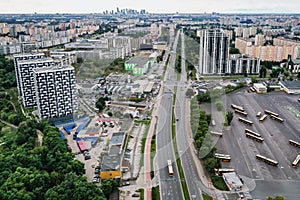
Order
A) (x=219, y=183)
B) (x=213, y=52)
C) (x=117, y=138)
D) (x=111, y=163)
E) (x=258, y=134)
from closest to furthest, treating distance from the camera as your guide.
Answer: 1. (x=219, y=183)
2. (x=111, y=163)
3. (x=117, y=138)
4. (x=258, y=134)
5. (x=213, y=52)

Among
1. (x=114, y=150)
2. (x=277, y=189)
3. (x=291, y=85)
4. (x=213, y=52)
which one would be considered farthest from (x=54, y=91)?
(x=291, y=85)

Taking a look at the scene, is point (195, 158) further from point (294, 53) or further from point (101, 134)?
point (294, 53)

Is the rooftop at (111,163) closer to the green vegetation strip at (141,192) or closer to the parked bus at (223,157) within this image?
the green vegetation strip at (141,192)

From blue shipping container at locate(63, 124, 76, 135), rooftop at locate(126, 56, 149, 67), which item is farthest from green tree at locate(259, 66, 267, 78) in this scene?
blue shipping container at locate(63, 124, 76, 135)

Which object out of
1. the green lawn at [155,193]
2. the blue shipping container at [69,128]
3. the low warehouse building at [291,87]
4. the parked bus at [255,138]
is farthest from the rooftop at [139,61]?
the green lawn at [155,193]

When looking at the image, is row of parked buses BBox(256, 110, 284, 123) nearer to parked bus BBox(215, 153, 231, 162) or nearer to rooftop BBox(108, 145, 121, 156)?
parked bus BBox(215, 153, 231, 162)

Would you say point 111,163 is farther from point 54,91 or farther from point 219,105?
point 219,105
